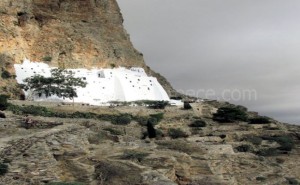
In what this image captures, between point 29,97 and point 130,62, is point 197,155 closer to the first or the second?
point 29,97

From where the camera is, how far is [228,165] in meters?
22.3

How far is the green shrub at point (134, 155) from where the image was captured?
1737cm

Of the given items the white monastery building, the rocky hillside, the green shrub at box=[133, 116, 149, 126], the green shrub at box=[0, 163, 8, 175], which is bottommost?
the green shrub at box=[0, 163, 8, 175]

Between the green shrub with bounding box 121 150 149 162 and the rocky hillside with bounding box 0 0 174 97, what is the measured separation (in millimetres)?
40203

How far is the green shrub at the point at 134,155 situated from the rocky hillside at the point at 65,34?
40.2 metres

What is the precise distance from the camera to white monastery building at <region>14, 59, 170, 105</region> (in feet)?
184

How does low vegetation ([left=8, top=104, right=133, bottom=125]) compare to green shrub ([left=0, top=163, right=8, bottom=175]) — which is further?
low vegetation ([left=8, top=104, right=133, bottom=125])

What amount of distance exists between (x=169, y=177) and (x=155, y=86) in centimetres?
4596

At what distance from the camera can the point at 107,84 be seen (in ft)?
195

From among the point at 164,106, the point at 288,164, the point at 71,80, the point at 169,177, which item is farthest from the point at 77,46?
the point at 169,177

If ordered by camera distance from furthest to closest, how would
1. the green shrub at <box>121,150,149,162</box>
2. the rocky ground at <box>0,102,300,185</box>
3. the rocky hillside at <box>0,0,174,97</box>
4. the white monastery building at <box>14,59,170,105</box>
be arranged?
the rocky hillside at <box>0,0,174,97</box>
the white monastery building at <box>14,59,170,105</box>
the green shrub at <box>121,150,149,162</box>
the rocky ground at <box>0,102,300,185</box>

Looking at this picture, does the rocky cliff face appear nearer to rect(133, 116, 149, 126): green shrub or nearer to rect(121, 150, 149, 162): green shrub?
rect(133, 116, 149, 126): green shrub

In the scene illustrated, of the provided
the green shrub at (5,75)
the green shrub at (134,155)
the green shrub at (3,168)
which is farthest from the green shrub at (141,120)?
the green shrub at (3,168)

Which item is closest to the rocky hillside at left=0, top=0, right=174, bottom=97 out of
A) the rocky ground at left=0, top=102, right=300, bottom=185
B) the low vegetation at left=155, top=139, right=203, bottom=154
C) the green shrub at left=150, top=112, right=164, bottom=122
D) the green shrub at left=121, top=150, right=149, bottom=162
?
the green shrub at left=150, top=112, right=164, bottom=122
